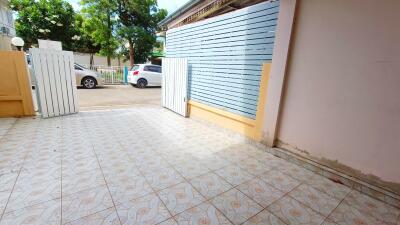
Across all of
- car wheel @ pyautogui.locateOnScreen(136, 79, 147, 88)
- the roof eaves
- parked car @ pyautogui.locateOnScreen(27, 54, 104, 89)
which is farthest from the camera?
car wheel @ pyautogui.locateOnScreen(136, 79, 147, 88)

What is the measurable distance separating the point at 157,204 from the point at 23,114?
15.2ft

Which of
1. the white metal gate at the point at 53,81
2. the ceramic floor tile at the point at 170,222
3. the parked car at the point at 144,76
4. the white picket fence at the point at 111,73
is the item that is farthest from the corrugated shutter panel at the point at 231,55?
the white picket fence at the point at 111,73

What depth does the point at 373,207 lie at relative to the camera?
2105mm

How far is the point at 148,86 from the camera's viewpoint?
12.2 metres

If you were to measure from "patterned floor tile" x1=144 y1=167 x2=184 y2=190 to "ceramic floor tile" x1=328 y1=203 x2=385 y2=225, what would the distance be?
5.32ft

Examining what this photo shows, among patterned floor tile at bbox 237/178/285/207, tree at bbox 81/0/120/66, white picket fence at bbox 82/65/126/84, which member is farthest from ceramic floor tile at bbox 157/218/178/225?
tree at bbox 81/0/120/66

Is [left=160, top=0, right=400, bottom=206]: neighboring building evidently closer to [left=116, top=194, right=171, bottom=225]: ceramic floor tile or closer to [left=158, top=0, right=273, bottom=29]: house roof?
[left=158, top=0, right=273, bottom=29]: house roof

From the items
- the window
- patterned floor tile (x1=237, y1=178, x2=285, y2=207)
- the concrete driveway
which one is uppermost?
the window

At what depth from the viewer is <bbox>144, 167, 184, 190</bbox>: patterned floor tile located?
7.55 feet

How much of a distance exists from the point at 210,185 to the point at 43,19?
75.1 feet

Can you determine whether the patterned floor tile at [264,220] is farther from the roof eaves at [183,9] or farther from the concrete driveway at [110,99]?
the concrete driveway at [110,99]

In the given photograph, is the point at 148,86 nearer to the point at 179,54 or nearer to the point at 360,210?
the point at 179,54

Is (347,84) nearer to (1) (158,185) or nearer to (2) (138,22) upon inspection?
(1) (158,185)

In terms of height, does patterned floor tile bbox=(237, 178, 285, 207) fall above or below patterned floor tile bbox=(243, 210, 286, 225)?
above
